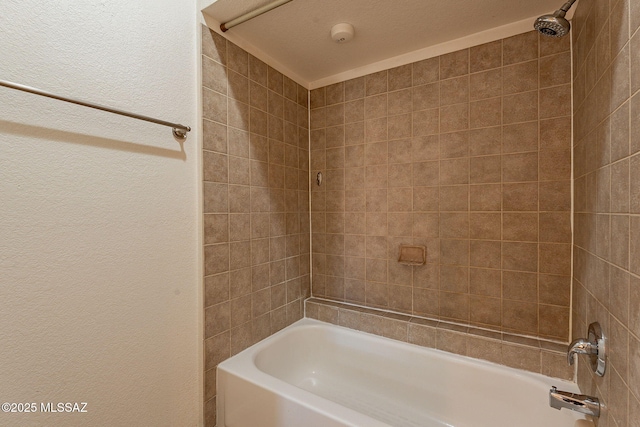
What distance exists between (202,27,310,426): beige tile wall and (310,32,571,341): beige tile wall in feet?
0.75

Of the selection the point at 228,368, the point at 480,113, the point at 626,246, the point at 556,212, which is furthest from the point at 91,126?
the point at 556,212

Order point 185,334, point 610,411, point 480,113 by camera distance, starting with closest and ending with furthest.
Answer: point 610,411 → point 185,334 → point 480,113

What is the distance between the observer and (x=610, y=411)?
83 centimetres

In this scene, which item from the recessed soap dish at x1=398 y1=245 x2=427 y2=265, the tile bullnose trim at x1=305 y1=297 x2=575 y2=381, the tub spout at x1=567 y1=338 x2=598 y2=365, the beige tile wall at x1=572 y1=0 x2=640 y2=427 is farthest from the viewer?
the recessed soap dish at x1=398 y1=245 x2=427 y2=265

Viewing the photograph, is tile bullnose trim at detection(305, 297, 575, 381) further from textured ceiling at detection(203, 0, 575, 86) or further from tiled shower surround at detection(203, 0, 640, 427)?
textured ceiling at detection(203, 0, 575, 86)

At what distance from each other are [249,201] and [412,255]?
1.05 m

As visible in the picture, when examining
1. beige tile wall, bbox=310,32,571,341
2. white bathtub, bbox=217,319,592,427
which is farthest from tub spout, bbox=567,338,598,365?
beige tile wall, bbox=310,32,571,341

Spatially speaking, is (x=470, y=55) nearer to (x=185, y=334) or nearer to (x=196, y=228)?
(x=196, y=228)

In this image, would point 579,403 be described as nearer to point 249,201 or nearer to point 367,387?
point 367,387

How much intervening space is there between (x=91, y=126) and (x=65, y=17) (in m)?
0.35

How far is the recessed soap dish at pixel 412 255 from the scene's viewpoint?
1.66 metres

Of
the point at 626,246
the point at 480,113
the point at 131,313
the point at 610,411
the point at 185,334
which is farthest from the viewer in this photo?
the point at 480,113

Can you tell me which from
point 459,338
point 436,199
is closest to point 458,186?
point 436,199

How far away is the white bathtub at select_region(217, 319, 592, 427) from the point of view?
3.92ft
